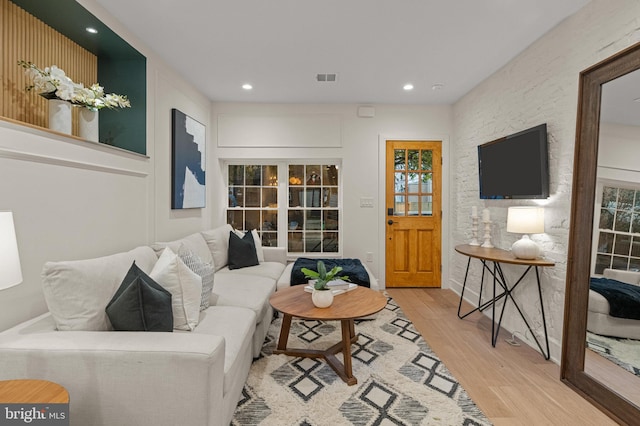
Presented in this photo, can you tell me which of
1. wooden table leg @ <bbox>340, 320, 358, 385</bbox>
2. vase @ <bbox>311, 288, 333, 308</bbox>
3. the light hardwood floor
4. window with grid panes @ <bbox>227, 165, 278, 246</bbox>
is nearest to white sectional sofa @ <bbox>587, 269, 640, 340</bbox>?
the light hardwood floor

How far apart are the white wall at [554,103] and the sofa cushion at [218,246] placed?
9.36 feet

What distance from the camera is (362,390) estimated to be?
6.77 feet

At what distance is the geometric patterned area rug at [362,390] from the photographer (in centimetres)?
181

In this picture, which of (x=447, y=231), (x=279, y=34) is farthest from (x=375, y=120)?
(x=279, y=34)

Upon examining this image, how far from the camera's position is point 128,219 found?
259cm

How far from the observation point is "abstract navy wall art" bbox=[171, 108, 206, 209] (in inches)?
130

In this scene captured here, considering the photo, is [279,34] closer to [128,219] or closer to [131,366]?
[128,219]

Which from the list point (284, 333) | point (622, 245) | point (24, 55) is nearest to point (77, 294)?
point (284, 333)

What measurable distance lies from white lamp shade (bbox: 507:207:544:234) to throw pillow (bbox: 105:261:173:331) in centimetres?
261

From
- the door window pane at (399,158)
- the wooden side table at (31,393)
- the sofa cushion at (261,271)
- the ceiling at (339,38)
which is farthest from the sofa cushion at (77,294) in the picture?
the door window pane at (399,158)

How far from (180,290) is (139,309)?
289mm

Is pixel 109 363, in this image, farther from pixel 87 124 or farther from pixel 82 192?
pixel 87 124

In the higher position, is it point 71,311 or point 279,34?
point 279,34

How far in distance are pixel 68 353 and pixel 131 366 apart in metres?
0.27
